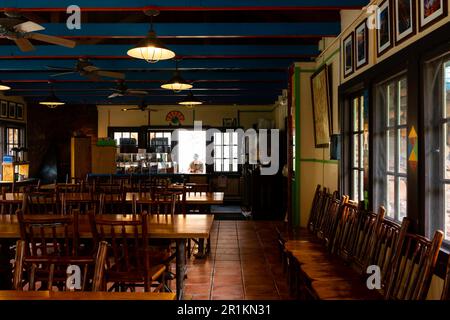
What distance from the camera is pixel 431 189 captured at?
3.06m

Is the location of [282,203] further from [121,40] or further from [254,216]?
[121,40]

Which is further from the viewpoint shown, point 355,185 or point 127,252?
point 355,185

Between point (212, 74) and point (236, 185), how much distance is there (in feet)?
18.3

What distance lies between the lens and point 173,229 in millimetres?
3848

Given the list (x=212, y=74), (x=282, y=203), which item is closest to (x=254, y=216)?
(x=282, y=203)

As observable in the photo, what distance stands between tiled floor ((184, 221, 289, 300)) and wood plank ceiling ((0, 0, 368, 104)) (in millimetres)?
2970

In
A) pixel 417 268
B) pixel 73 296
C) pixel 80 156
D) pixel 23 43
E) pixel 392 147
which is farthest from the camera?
pixel 80 156

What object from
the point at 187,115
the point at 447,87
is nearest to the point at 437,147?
the point at 447,87

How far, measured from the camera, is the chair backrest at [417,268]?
2.44m

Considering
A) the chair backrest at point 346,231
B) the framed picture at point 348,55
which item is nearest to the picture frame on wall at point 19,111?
the framed picture at point 348,55

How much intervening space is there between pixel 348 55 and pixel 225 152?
359 inches

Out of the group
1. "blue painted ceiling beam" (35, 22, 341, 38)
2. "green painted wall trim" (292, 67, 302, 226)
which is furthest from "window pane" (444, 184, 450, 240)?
"green painted wall trim" (292, 67, 302, 226)

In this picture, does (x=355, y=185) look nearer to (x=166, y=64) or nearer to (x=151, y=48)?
(x=151, y=48)

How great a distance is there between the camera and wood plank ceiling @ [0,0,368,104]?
4.62m
